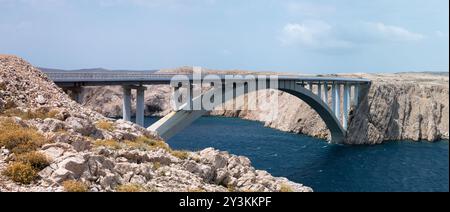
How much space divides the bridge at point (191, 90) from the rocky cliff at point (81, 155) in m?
11.1

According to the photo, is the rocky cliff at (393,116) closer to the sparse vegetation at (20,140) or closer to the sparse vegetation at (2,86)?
the sparse vegetation at (2,86)

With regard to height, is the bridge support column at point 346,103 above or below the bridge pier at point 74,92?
below

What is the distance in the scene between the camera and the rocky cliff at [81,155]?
11.9 meters

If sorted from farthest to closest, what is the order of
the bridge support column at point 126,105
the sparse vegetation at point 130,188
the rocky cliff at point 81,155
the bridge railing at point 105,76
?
the bridge support column at point 126,105 < the bridge railing at point 105,76 < the sparse vegetation at point 130,188 < the rocky cliff at point 81,155

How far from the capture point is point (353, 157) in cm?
5759

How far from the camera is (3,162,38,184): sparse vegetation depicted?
1150cm

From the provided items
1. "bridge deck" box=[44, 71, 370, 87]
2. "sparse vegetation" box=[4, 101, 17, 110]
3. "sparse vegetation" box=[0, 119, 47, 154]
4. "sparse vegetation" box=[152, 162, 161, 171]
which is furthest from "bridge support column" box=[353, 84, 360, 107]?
"sparse vegetation" box=[0, 119, 47, 154]

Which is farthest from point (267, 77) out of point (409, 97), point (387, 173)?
point (409, 97)

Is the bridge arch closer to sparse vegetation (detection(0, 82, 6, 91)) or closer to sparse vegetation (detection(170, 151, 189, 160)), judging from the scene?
sparse vegetation (detection(0, 82, 6, 91))

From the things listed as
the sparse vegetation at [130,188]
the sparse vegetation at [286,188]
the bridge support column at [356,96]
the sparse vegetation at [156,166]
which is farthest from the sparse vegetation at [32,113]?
the bridge support column at [356,96]

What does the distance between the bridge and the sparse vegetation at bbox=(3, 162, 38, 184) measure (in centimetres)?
1918

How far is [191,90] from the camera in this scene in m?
43.2

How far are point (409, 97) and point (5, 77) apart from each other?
6959cm
